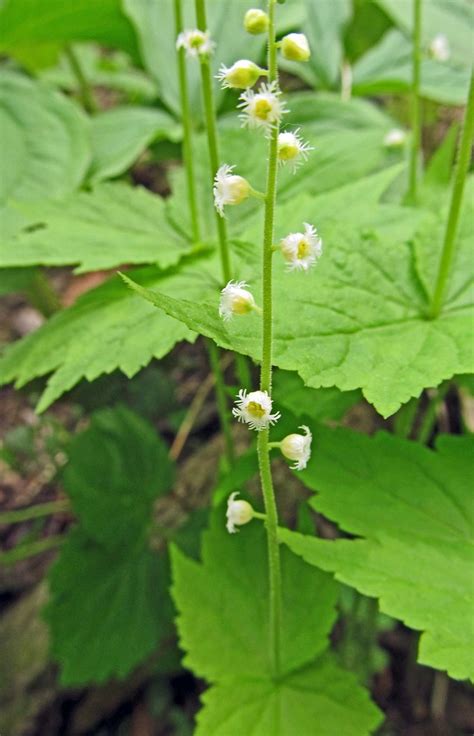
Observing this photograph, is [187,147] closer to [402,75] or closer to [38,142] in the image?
[38,142]

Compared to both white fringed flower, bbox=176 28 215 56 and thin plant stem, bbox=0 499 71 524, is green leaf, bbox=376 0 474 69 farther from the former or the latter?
thin plant stem, bbox=0 499 71 524

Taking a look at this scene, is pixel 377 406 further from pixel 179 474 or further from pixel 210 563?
pixel 179 474

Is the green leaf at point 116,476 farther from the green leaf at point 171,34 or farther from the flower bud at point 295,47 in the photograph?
the flower bud at point 295,47

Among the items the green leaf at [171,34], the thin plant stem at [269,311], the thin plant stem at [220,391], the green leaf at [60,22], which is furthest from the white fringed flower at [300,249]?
the green leaf at [60,22]

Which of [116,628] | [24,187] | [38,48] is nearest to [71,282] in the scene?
[38,48]

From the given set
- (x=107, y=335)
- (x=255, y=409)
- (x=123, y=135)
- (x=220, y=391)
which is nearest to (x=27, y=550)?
(x=220, y=391)
